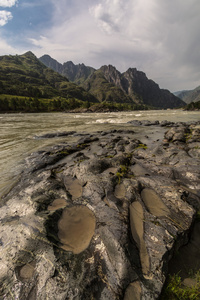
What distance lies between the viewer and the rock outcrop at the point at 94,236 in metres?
3.36

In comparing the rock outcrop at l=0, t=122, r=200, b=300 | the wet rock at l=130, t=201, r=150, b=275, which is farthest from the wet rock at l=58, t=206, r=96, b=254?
the wet rock at l=130, t=201, r=150, b=275

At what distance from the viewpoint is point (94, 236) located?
179 inches

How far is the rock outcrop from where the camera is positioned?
11.0 ft

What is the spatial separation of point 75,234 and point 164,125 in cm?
3623

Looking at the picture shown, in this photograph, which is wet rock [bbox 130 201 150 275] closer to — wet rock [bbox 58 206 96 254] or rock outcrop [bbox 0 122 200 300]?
rock outcrop [bbox 0 122 200 300]

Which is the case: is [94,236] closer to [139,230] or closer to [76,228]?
[76,228]

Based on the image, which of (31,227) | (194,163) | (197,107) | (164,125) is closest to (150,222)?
(31,227)

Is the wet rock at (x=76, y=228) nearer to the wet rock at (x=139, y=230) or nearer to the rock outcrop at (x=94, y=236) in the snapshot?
the rock outcrop at (x=94, y=236)

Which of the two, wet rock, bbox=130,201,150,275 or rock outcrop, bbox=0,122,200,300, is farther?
wet rock, bbox=130,201,150,275

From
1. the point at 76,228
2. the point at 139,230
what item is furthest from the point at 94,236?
the point at 139,230

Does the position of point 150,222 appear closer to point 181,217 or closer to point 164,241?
point 164,241

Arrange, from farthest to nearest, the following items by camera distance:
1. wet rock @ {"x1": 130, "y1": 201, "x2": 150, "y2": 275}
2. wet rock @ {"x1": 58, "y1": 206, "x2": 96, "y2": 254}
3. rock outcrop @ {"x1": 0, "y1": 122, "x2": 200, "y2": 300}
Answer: wet rock @ {"x1": 58, "y1": 206, "x2": 96, "y2": 254}, wet rock @ {"x1": 130, "y1": 201, "x2": 150, "y2": 275}, rock outcrop @ {"x1": 0, "y1": 122, "x2": 200, "y2": 300}

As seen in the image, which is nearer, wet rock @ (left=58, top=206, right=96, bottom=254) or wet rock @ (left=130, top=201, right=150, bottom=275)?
wet rock @ (left=130, top=201, right=150, bottom=275)

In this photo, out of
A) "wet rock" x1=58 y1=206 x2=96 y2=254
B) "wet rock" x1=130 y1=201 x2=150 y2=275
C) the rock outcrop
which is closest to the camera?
the rock outcrop
